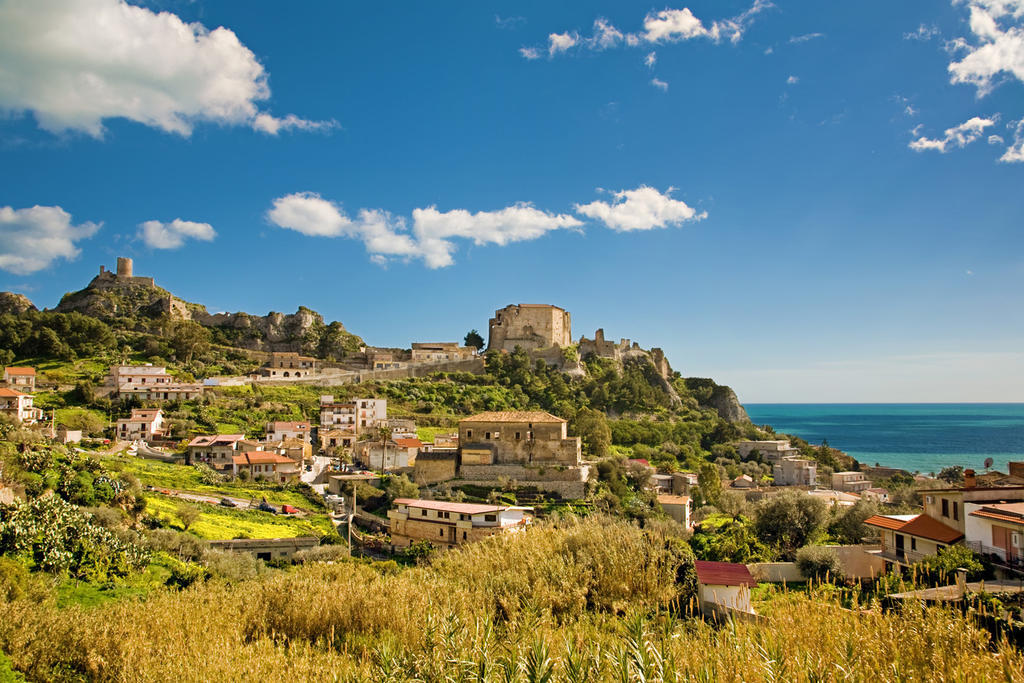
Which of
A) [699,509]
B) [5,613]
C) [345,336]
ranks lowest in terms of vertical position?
[699,509]

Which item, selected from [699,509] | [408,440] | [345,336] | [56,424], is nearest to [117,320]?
[345,336]

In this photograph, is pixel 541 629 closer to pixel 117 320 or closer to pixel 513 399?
pixel 513 399

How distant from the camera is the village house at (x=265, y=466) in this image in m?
32.8

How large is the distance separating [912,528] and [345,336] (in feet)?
195

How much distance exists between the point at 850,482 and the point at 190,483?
144ft

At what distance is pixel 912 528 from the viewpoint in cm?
1727

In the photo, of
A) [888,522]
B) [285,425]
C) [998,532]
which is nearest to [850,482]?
[888,522]

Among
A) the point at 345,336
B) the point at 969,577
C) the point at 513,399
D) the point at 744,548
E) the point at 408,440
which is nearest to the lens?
the point at 969,577

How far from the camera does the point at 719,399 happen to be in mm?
78250

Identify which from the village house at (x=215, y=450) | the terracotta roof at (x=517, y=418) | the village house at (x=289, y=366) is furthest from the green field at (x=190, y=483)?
the village house at (x=289, y=366)

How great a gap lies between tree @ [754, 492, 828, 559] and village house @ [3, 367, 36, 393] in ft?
149

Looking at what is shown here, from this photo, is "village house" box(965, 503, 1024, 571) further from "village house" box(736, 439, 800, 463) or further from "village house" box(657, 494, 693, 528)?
"village house" box(736, 439, 800, 463)

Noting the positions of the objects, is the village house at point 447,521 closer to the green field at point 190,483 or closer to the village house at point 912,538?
the green field at point 190,483

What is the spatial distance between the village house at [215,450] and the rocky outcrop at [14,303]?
1488 inches
